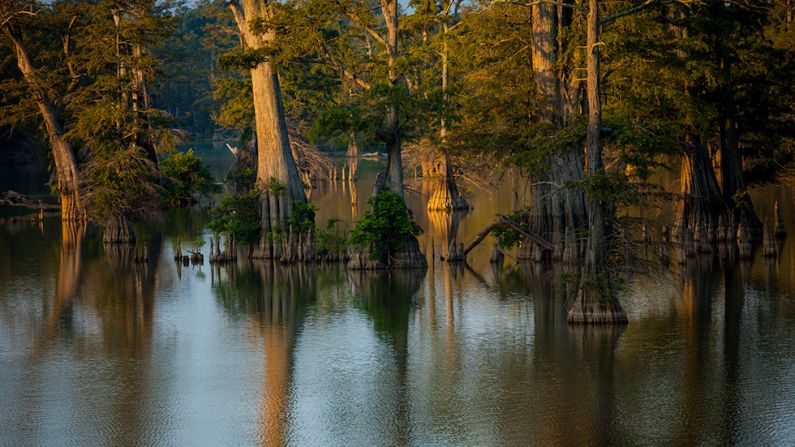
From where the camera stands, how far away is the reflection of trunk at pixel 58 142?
4409cm

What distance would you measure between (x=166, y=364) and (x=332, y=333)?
3.88 metres

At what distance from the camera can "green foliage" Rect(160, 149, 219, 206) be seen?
54.8 m

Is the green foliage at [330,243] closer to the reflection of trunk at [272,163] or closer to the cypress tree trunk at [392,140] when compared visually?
the reflection of trunk at [272,163]

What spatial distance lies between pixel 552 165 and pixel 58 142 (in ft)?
73.4

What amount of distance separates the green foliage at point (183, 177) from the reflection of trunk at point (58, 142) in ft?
27.1

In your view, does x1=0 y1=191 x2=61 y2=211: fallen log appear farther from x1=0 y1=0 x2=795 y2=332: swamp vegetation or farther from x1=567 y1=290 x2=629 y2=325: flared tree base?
x1=567 y1=290 x2=629 y2=325: flared tree base

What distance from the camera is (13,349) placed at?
71.7 ft

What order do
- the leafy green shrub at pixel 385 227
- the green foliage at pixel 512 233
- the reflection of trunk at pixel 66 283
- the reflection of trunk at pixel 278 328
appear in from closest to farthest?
the reflection of trunk at pixel 278 328 → the reflection of trunk at pixel 66 283 → the leafy green shrub at pixel 385 227 → the green foliage at pixel 512 233

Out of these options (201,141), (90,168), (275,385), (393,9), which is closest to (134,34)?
(90,168)

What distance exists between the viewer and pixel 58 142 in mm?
44312

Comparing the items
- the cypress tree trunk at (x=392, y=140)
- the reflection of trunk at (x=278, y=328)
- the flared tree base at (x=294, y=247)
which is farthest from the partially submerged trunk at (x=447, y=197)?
the reflection of trunk at (x=278, y=328)

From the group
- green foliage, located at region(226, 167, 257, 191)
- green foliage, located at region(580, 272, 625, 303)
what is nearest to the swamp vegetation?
green foliage, located at region(226, 167, 257, 191)

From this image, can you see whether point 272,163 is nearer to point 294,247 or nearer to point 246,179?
point 294,247

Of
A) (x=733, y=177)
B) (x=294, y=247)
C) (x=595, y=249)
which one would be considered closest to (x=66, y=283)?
(x=294, y=247)
